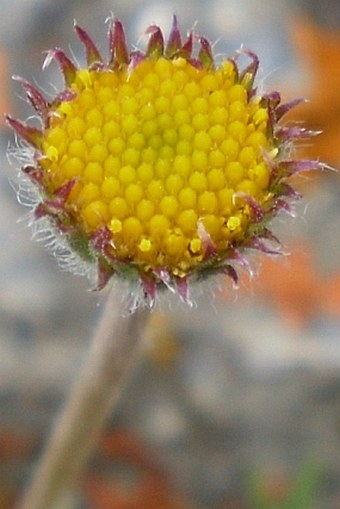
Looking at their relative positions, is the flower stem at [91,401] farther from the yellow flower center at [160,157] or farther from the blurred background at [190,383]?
the blurred background at [190,383]

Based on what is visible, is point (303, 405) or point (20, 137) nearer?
point (20, 137)

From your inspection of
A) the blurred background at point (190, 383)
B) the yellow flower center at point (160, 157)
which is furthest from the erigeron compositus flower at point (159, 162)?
the blurred background at point (190, 383)

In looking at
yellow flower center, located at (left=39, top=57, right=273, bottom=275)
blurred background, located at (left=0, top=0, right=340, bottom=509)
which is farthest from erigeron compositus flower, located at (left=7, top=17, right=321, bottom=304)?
blurred background, located at (left=0, top=0, right=340, bottom=509)

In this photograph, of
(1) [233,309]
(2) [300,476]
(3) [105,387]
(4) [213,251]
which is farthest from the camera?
(1) [233,309]

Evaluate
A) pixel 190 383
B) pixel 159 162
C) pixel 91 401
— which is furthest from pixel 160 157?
pixel 190 383

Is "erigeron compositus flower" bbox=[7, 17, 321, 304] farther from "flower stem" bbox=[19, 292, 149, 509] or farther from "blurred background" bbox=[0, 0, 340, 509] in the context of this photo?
"blurred background" bbox=[0, 0, 340, 509]

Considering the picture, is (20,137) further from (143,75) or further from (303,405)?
(303,405)

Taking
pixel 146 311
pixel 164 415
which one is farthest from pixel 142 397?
pixel 146 311
